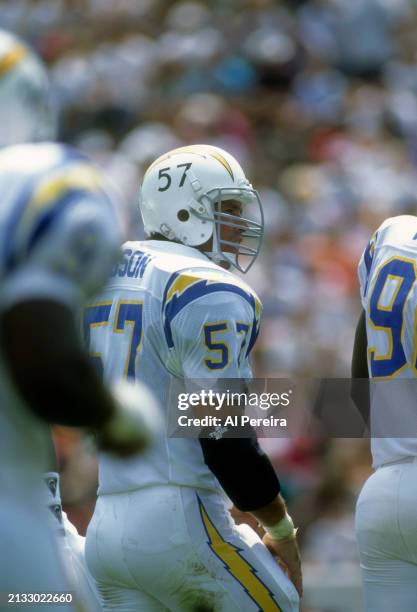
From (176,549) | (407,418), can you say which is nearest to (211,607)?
(176,549)

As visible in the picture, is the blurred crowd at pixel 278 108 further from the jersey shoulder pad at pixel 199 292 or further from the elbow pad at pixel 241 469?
the elbow pad at pixel 241 469

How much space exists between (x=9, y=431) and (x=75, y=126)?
428 inches

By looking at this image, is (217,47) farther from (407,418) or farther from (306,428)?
(407,418)

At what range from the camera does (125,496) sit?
407 centimetres

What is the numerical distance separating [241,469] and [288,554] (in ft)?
1.24

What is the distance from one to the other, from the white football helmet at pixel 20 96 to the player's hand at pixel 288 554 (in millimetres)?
1642

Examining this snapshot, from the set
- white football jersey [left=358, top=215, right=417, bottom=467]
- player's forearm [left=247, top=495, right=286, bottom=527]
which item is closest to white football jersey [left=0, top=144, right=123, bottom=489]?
player's forearm [left=247, top=495, right=286, bottom=527]

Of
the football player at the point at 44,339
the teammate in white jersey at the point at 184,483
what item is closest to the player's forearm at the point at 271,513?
the teammate in white jersey at the point at 184,483

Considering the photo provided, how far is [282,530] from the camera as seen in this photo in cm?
404

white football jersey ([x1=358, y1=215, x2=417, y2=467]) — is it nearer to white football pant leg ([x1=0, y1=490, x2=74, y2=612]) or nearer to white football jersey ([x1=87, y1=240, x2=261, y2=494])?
white football jersey ([x1=87, y1=240, x2=261, y2=494])

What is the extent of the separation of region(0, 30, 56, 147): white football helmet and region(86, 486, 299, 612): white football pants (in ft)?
4.66

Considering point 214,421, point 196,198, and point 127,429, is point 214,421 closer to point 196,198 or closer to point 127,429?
point 196,198

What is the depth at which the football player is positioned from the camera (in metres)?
2.51

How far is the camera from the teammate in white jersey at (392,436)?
406 centimetres
